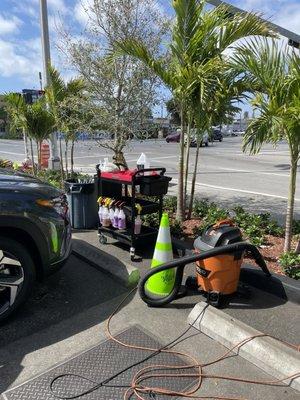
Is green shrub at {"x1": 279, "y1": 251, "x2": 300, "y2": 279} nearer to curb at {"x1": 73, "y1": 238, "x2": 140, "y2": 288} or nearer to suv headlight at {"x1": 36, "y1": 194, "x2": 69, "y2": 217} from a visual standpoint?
curb at {"x1": 73, "y1": 238, "x2": 140, "y2": 288}

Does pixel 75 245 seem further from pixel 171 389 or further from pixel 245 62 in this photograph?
pixel 245 62

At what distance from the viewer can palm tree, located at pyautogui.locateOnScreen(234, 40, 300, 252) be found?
385cm

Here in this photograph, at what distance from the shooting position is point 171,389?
2.58 m

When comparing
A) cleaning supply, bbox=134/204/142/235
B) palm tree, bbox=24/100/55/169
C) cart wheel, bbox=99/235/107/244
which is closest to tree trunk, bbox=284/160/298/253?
cleaning supply, bbox=134/204/142/235

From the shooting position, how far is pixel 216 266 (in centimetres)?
352

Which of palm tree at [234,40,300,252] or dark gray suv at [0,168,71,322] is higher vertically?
palm tree at [234,40,300,252]

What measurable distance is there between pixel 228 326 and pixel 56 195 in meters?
2.06

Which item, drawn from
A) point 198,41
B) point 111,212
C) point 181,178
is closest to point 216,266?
point 111,212

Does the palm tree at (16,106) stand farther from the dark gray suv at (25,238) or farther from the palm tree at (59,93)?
the dark gray suv at (25,238)

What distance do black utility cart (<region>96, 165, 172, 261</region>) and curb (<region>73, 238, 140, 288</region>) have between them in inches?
12.7

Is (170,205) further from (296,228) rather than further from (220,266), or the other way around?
(220,266)

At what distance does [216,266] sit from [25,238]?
1800mm

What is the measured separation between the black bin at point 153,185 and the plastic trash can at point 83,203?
1442 millimetres

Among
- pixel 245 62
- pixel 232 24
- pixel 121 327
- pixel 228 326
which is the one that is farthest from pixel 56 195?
pixel 232 24
